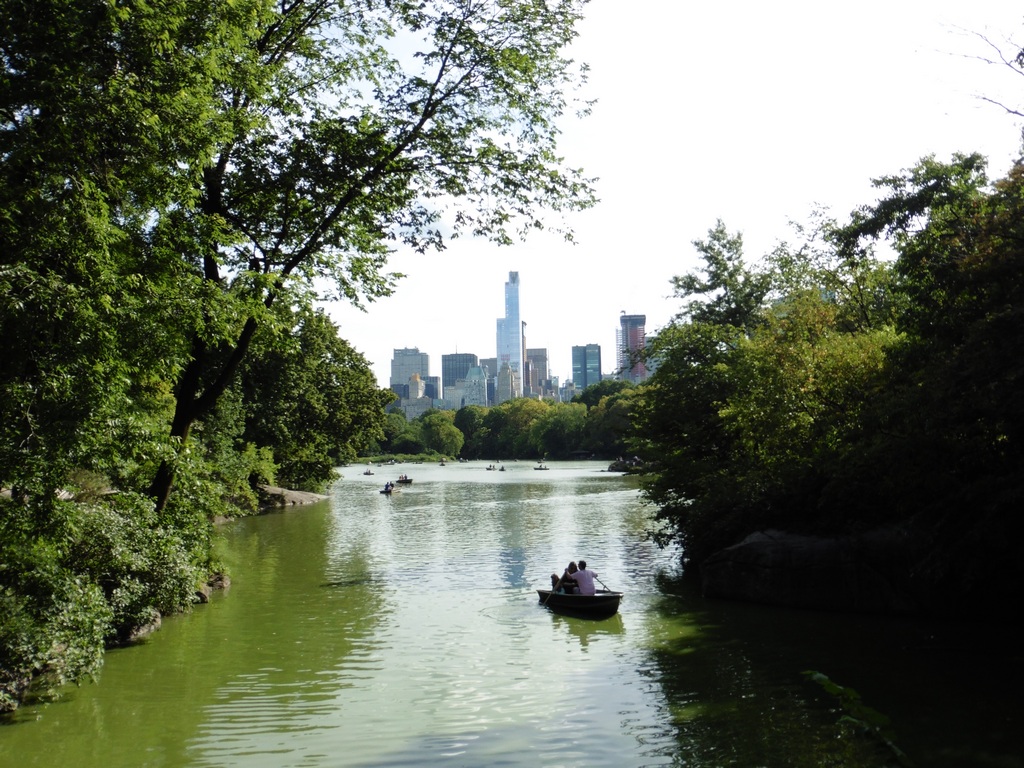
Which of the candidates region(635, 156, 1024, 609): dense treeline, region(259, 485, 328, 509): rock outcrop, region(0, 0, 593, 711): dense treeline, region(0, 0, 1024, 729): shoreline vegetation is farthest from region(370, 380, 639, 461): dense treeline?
region(0, 0, 593, 711): dense treeline

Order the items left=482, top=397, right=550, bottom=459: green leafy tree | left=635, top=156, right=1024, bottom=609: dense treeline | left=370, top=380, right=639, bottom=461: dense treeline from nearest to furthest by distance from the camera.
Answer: left=635, top=156, right=1024, bottom=609: dense treeline < left=370, top=380, right=639, bottom=461: dense treeline < left=482, top=397, right=550, bottom=459: green leafy tree

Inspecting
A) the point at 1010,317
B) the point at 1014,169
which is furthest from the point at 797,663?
the point at 1014,169

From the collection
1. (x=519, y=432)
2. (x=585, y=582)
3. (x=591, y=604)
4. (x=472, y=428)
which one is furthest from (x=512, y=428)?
(x=591, y=604)

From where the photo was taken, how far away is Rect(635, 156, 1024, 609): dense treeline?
1107cm

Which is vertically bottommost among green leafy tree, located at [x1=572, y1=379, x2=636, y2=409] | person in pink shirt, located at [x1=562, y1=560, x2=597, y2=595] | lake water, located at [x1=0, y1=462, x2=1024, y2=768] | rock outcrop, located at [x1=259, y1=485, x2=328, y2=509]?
rock outcrop, located at [x1=259, y1=485, x2=328, y2=509]

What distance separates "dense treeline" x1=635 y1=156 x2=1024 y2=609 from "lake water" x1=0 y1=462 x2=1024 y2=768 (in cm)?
195

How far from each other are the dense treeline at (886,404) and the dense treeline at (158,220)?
20.7 feet

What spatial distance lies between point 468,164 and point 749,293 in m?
21.3

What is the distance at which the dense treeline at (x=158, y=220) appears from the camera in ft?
30.2

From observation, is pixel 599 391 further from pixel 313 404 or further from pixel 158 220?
pixel 158 220

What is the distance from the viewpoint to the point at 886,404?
1266 cm

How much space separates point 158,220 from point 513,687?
8.27m

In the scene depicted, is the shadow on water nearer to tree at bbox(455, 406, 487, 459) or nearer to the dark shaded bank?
the dark shaded bank

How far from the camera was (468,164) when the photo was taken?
1508 centimetres
